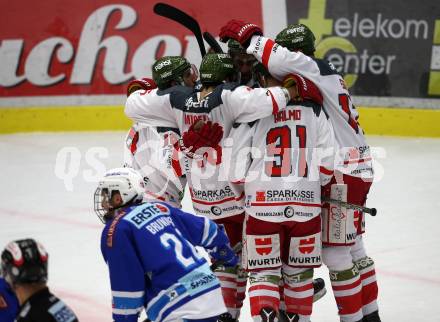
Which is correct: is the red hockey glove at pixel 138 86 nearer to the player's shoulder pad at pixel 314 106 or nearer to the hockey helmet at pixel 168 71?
the hockey helmet at pixel 168 71

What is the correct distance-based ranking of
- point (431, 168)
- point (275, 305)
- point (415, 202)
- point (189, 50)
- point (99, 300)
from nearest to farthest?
point (275, 305)
point (99, 300)
point (415, 202)
point (431, 168)
point (189, 50)

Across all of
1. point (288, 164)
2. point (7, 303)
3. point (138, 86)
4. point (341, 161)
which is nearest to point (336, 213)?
point (341, 161)

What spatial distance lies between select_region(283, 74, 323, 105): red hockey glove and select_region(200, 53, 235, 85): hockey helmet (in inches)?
11.5

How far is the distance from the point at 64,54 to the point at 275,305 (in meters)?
6.38

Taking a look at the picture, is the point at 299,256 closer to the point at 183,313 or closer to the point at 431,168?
the point at 183,313

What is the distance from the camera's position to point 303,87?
4.35 m

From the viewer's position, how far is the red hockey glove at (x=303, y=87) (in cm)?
435

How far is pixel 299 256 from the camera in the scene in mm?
4441

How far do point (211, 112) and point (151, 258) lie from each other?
1.18 meters

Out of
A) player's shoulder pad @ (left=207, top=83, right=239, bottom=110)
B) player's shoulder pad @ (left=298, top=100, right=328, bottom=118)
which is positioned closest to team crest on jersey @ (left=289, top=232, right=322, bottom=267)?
player's shoulder pad @ (left=298, top=100, right=328, bottom=118)

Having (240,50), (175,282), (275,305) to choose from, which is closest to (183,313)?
(175,282)

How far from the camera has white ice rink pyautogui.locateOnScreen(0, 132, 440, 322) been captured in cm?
544

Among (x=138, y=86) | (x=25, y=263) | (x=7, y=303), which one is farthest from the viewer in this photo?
(x=138, y=86)

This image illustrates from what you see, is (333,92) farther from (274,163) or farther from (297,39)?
(274,163)
